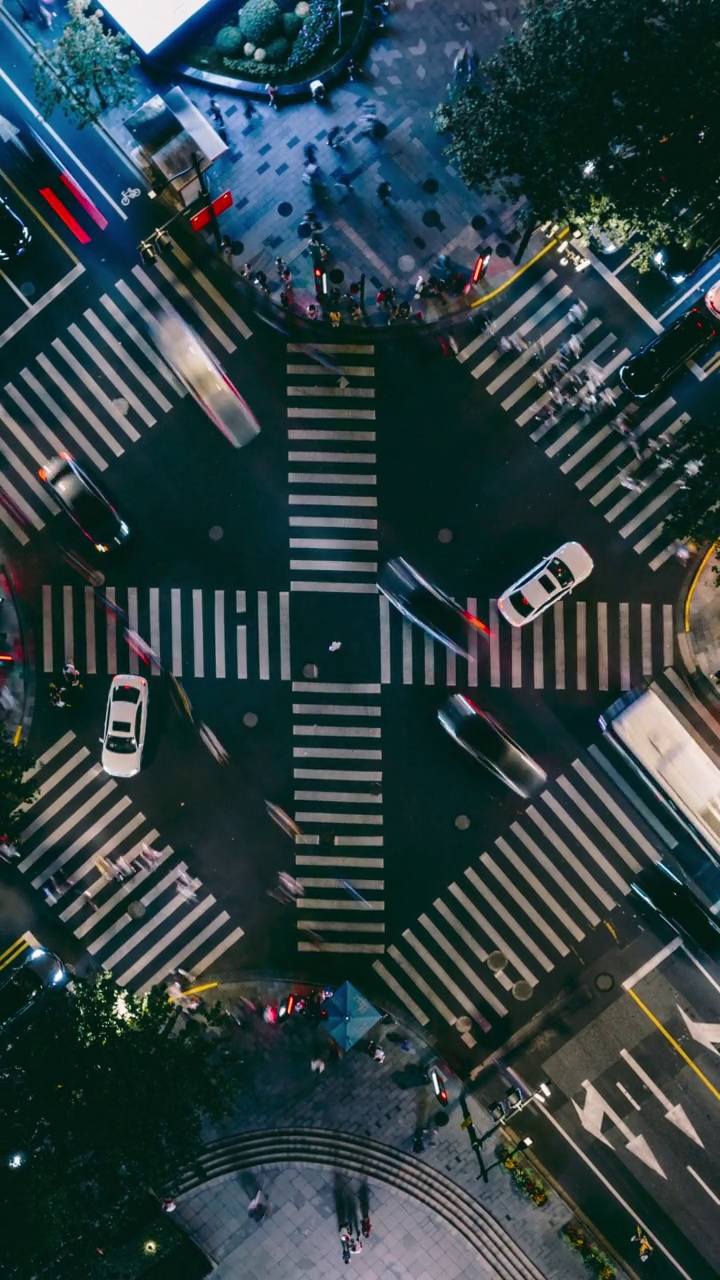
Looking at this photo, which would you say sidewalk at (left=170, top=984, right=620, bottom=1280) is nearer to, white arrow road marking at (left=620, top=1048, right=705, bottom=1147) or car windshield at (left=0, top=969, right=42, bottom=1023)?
white arrow road marking at (left=620, top=1048, right=705, bottom=1147)

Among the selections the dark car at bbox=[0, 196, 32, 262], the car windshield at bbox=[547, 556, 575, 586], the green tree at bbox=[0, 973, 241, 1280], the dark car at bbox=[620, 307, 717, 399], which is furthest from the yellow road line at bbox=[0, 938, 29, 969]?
the dark car at bbox=[620, 307, 717, 399]

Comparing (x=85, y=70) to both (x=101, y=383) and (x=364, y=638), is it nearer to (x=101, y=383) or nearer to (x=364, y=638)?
(x=101, y=383)

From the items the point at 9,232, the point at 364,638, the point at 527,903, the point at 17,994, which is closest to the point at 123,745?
the point at 17,994

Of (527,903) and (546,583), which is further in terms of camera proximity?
(527,903)

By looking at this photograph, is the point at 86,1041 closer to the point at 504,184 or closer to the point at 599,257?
the point at 504,184

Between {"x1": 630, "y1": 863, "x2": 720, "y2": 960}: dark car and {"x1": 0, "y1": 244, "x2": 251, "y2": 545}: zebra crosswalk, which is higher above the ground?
{"x1": 0, "y1": 244, "x2": 251, "y2": 545}: zebra crosswalk

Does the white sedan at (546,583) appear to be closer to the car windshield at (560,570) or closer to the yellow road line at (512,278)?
the car windshield at (560,570)

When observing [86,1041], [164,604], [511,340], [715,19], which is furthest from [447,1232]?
[715,19]
